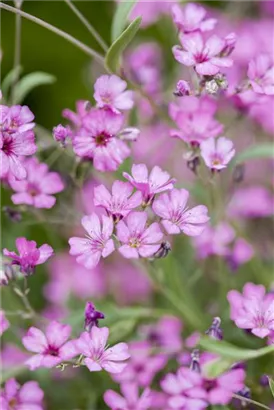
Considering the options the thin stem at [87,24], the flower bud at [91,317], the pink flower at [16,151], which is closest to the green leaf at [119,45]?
the thin stem at [87,24]

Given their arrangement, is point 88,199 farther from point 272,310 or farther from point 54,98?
point 272,310

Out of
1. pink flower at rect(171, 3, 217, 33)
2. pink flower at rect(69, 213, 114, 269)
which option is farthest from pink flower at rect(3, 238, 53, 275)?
pink flower at rect(171, 3, 217, 33)

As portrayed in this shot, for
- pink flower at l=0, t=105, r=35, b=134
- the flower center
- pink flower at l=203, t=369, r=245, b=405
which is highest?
pink flower at l=0, t=105, r=35, b=134

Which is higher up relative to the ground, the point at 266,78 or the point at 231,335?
the point at 266,78

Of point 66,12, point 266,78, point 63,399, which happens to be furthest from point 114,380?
point 66,12

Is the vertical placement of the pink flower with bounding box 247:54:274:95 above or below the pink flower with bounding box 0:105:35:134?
below

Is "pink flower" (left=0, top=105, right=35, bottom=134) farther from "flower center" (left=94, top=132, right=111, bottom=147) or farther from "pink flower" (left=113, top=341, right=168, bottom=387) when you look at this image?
"pink flower" (left=113, top=341, right=168, bottom=387)
